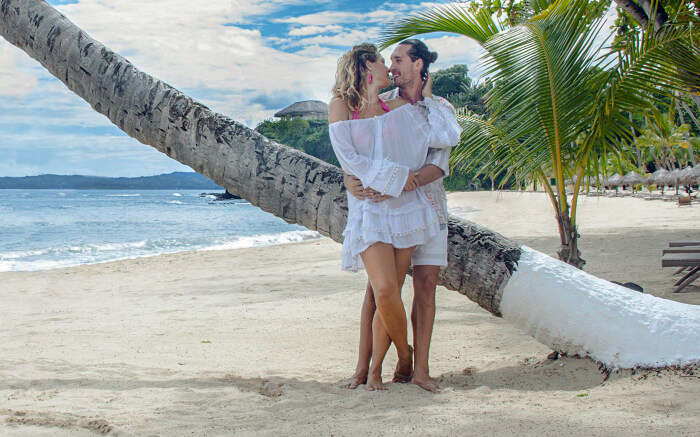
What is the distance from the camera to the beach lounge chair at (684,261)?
18.8ft

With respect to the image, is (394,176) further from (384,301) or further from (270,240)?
(270,240)

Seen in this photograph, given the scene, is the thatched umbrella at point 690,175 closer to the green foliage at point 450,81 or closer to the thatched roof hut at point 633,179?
the thatched roof hut at point 633,179

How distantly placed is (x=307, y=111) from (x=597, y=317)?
72661 millimetres

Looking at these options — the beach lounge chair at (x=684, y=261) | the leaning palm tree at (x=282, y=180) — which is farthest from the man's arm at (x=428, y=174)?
the beach lounge chair at (x=684, y=261)

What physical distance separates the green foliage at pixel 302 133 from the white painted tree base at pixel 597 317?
217 feet

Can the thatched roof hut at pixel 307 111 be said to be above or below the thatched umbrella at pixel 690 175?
above

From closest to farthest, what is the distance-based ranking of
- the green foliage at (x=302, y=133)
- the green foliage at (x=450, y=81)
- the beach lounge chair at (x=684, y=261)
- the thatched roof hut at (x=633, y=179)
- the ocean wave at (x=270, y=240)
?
the beach lounge chair at (x=684, y=261) < the ocean wave at (x=270, y=240) < the thatched roof hut at (x=633, y=179) < the green foliage at (x=450, y=81) < the green foliage at (x=302, y=133)

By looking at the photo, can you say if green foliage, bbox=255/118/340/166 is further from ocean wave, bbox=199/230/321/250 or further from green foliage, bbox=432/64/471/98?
ocean wave, bbox=199/230/321/250

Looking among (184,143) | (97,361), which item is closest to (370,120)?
(184,143)

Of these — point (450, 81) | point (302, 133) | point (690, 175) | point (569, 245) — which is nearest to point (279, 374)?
point (569, 245)

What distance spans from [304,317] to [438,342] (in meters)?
1.81

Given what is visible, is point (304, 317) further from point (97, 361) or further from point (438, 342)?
point (97, 361)

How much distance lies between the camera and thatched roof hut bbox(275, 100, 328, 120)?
243 ft

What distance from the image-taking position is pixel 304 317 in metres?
6.12
